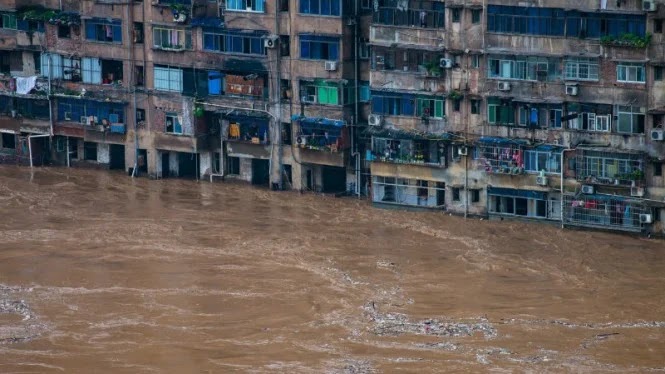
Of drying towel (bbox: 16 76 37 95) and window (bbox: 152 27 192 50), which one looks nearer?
window (bbox: 152 27 192 50)

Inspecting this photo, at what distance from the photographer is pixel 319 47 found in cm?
7250

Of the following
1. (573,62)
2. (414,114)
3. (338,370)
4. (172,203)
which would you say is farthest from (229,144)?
(338,370)

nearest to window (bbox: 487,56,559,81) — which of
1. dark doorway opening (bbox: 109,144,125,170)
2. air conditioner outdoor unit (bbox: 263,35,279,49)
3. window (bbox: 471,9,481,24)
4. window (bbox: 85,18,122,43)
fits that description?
window (bbox: 471,9,481,24)

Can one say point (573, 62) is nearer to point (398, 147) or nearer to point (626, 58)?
point (626, 58)


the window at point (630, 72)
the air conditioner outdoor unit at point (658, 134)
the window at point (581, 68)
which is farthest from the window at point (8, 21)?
the air conditioner outdoor unit at point (658, 134)

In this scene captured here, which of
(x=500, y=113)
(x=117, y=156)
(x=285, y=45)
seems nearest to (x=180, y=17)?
(x=285, y=45)

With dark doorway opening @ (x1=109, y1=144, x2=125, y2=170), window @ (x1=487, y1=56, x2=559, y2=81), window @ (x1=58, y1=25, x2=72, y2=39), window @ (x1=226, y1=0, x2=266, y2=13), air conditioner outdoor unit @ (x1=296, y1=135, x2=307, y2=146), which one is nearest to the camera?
window @ (x1=487, y1=56, x2=559, y2=81)

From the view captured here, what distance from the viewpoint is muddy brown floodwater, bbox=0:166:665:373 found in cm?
5581

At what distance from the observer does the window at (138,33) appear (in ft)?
253

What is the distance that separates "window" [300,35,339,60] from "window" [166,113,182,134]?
639cm

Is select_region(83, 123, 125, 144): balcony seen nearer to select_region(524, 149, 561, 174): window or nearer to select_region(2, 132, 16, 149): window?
select_region(2, 132, 16, 149): window

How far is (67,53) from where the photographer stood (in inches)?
3093

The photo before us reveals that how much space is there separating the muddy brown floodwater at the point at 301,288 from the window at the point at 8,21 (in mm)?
7610

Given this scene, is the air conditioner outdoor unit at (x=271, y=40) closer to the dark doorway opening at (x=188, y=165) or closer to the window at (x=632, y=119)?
the dark doorway opening at (x=188, y=165)
